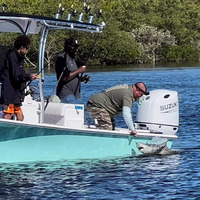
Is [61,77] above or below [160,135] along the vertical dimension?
above

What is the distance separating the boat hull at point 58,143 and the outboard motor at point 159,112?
45 centimetres

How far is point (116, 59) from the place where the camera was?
295 ft

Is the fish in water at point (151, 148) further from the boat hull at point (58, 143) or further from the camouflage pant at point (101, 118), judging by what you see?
the camouflage pant at point (101, 118)

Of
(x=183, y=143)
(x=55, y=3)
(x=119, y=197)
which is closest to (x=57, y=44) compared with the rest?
(x=55, y=3)

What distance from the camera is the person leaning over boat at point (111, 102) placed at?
14.7 m

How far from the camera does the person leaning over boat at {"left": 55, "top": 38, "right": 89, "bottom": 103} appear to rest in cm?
1466

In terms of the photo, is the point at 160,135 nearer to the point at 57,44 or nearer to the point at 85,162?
the point at 85,162

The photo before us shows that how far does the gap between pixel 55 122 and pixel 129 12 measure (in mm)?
89225

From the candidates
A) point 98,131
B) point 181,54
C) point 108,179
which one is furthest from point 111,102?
point 181,54

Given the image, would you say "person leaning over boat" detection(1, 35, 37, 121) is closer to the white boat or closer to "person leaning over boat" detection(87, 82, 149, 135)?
the white boat

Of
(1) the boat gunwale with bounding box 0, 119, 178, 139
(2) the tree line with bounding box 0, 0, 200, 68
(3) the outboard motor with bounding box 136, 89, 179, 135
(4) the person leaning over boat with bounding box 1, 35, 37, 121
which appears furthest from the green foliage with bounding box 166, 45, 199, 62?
(4) the person leaning over boat with bounding box 1, 35, 37, 121

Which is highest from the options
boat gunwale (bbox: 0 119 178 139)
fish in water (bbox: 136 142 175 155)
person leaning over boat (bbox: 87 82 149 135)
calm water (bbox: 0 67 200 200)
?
person leaning over boat (bbox: 87 82 149 135)

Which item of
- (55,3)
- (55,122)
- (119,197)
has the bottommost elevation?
(119,197)

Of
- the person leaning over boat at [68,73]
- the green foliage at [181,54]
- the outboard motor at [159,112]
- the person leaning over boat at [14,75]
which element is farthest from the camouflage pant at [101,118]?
the green foliage at [181,54]
